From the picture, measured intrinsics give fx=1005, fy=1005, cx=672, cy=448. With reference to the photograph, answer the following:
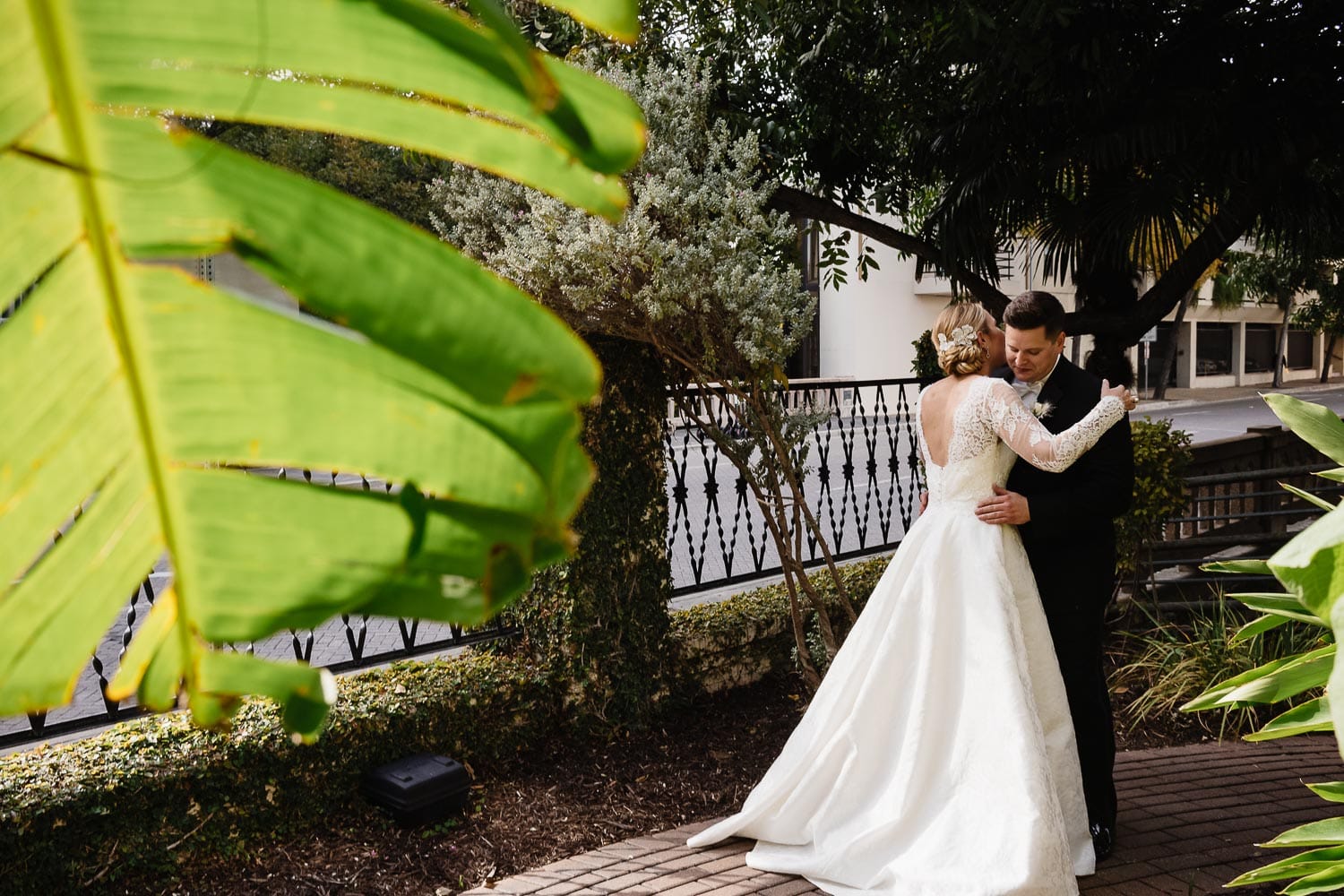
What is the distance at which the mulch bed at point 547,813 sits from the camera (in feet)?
11.9

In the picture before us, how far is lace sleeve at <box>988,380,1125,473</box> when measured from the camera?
143 inches

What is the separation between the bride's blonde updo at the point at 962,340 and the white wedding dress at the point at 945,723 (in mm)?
140

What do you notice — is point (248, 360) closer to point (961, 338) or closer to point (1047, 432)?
point (1047, 432)

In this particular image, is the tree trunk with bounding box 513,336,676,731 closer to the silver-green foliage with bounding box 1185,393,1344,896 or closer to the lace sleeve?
the lace sleeve

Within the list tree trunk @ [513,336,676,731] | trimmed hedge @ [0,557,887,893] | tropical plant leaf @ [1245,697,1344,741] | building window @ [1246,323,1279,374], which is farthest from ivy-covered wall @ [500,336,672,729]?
building window @ [1246,323,1279,374]

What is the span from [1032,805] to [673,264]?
2473mm

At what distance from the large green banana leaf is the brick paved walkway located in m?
3.60

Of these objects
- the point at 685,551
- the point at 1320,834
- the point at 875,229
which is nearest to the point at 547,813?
the point at 1320,834

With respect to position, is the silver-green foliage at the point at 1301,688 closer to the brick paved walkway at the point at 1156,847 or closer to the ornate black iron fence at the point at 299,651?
the ornate black iron fence at the point at 299,651

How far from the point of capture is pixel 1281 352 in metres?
39.8

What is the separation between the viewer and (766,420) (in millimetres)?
4840

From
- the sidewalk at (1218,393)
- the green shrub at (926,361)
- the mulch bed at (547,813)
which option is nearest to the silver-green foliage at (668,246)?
the mulch bed at (547,813)

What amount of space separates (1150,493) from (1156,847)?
2953 millimetres

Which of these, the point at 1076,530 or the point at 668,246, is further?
the point at 668,246
